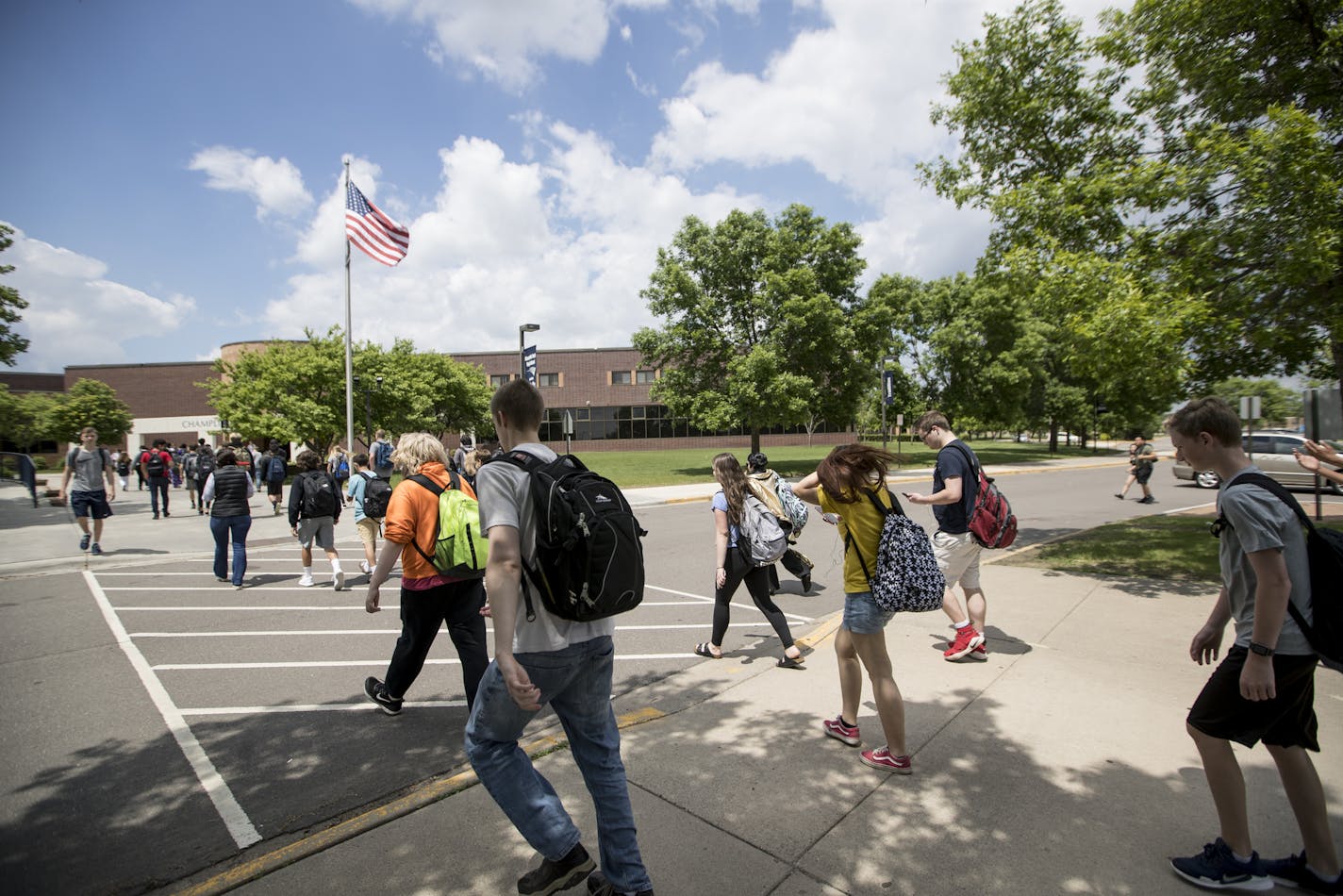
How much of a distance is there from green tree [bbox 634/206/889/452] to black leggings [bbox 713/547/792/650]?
930 inches

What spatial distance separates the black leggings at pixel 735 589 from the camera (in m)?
5.15

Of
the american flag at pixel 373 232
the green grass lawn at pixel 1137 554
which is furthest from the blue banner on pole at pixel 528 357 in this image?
the green grass lawn at pixel 1137 554

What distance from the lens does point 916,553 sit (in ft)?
11.0

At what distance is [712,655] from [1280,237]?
7.02 m

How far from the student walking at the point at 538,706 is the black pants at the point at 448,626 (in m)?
1.73

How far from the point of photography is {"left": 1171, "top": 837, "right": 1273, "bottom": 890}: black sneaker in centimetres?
252

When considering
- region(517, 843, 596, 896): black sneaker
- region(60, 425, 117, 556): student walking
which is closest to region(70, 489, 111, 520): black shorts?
region(60, 425, 117, 556): student walking

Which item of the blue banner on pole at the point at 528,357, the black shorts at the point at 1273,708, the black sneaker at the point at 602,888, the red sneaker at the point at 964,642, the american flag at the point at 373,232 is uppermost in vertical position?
the american flag at the point at 373,232

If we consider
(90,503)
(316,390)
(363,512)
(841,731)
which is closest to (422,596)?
(841,731)

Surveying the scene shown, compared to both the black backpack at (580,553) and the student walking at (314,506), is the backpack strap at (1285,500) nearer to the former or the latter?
the black backpack at (580,553)

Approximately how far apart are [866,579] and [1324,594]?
5.63ft

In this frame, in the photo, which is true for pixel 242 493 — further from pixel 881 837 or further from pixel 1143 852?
pixel 1143 852

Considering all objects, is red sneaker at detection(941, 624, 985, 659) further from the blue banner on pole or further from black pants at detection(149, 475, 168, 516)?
black pants at detection(149, 475, 168, 516)

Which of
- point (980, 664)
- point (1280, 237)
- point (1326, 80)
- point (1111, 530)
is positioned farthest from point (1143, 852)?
point (1111, 530)
